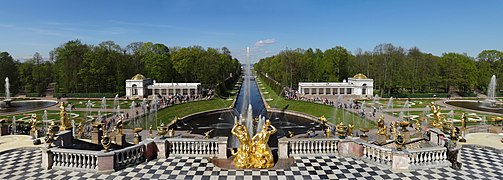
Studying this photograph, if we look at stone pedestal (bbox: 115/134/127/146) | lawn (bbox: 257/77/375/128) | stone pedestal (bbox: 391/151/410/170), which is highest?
stone pedestal (bbox: 115/134/127/146)

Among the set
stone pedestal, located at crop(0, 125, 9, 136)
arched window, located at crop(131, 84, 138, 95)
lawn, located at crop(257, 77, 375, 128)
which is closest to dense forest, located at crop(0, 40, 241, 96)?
arched window, located at crop(131, 84, 138, 95)

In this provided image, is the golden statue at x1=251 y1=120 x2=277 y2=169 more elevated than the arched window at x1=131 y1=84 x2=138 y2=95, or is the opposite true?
the arched window at x1=131 y1=84 x2=138 y2=95

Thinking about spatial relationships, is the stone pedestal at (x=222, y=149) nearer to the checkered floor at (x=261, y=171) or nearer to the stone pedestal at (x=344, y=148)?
the checkered floor at (x=261, y=171)

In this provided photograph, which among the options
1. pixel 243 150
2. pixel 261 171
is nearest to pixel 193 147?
pixel 243 150

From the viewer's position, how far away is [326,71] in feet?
255

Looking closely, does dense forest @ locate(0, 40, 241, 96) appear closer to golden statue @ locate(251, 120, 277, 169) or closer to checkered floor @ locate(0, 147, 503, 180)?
checkered floor @ locate(0, 147, 503, 180)

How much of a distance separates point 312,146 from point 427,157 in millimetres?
4715

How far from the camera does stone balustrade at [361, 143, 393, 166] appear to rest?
42.7ft

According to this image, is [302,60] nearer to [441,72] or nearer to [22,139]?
[441,72]

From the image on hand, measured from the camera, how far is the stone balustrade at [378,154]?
13.0 meters

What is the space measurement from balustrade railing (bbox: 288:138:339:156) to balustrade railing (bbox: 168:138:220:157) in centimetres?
354

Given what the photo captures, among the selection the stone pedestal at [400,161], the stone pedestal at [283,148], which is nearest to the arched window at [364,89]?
the stone pedestal at [400,161]

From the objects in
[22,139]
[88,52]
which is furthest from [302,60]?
[22,139]

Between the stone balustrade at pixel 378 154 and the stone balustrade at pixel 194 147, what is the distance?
20.6 feet
